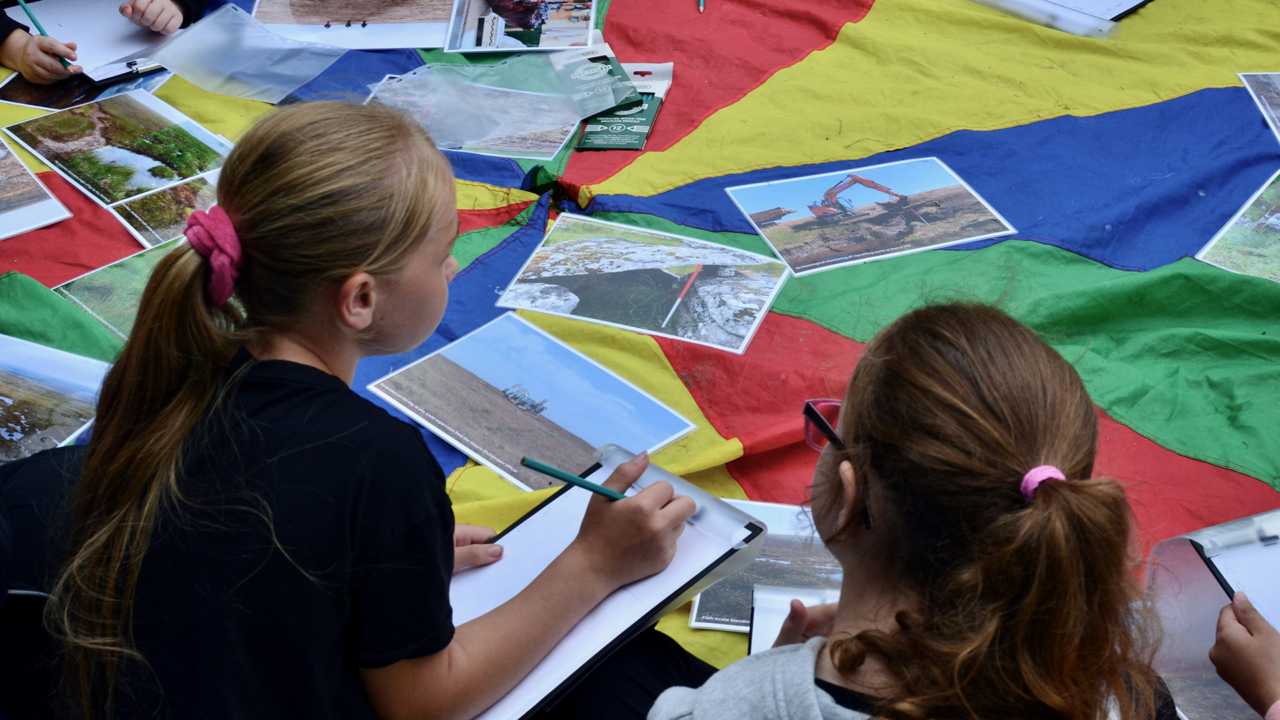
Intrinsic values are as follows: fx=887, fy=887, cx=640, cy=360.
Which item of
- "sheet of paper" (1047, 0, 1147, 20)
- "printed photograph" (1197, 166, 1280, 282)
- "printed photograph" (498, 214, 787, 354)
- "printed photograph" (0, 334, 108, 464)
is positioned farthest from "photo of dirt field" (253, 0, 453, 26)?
"printed photograph" (1197, 166, 1280, 282)

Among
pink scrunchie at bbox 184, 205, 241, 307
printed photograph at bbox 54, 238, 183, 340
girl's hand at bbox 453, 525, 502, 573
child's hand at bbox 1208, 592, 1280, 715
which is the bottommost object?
printed photograph at bbox 54, 238, 183, 340

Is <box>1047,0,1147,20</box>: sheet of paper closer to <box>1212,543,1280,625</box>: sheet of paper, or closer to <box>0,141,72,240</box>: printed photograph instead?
<box>1212,543,1280,625</box>: sheet of paper

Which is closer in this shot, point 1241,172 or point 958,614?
point 958,614

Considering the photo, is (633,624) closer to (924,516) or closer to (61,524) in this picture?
(924,516)

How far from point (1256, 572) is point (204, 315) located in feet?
3.48

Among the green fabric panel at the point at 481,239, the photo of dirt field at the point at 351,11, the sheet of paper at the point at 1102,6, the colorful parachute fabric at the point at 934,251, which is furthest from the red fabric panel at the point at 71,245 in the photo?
the sheet of paper at the point at 1102,6

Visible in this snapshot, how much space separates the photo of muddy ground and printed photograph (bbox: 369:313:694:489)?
433mm

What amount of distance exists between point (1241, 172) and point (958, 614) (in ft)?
5.04

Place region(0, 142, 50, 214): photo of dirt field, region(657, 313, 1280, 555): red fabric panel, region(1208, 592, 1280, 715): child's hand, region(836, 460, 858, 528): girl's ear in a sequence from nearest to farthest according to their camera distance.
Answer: region(836, 460, 858, 528): girl's ear
region(1208, 592, 1280, 715): child's hand
region(657, 313, 1280, 555): red fabric panel
region(0, 142, 50, 214): photo of dirt field

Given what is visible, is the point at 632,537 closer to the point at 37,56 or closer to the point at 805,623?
the point at 805,623

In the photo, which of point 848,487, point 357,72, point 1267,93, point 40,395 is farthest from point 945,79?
Answer: point 40,395

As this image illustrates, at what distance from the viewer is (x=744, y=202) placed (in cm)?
168

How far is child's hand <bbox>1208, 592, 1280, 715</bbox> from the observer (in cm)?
82

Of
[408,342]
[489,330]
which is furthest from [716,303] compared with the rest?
[408,342]
